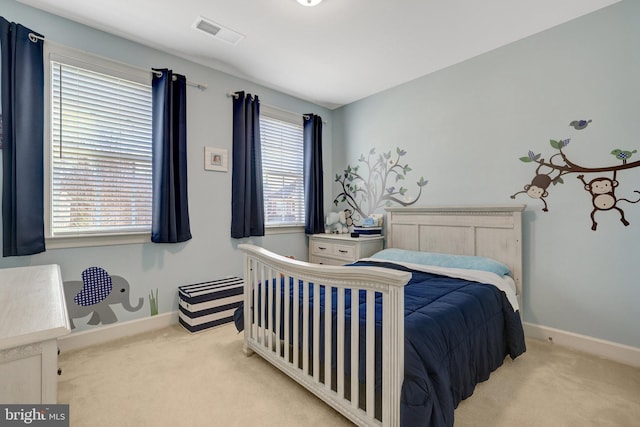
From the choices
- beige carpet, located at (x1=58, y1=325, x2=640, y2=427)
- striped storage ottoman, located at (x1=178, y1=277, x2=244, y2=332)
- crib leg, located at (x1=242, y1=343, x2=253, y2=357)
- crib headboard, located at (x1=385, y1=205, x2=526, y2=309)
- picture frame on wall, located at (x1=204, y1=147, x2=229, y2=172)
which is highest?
picture frame on wall, located at (x1=204, y1=147, x2=229, y2=172)

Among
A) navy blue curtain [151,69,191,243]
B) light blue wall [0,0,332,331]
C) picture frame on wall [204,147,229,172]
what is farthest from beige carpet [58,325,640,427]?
picture frame on wall [204,147,229,172]

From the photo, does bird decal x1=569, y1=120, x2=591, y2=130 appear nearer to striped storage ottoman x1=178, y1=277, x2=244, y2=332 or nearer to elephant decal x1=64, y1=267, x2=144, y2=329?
striped storage ottoman x1=178, y1=277, x2=244, y2=332

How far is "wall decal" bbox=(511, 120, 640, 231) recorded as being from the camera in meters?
2.00

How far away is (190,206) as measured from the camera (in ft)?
8.92

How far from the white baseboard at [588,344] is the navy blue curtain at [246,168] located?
2.67 m

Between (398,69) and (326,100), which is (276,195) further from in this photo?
(398,69)

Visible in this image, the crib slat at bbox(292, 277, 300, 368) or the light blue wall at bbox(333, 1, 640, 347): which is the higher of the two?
the light blue wall at bbox(333, 1, 640, 347)

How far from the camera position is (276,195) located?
11.4ft

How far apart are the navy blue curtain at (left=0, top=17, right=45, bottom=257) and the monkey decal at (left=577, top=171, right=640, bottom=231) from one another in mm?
3893

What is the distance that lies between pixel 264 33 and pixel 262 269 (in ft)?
6.06

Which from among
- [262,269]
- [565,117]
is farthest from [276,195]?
[565,117]

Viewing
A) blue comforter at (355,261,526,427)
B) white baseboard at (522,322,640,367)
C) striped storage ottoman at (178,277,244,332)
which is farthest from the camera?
striped storage ottoman at (178,277,244,332)

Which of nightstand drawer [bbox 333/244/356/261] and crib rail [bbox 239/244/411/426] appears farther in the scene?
nightstand drawer [bbox 333/244/356/261]

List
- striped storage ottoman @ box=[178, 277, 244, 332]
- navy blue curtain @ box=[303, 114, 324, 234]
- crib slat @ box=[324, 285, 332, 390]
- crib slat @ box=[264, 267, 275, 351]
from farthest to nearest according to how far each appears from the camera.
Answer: navy blue curtain @ box=[303, 114, 324, 234] → striped storage ottoman @ box=[178, 277, 244, 332] → crib slat @ box=[264, 267, 275, 351] → crib slat @ box=[324, 285, 332, 390]
